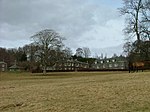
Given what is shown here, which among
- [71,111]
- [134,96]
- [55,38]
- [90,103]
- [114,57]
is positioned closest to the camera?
[71,111]

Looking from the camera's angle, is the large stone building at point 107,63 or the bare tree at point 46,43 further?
the large stone building at point 107,63

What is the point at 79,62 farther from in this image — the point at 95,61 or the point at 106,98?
the point at 106,98

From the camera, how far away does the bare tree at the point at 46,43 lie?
80750 millimetres

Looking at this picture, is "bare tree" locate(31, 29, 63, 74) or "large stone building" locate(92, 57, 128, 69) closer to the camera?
"bare tree" locate(31, 29, 63, 74)

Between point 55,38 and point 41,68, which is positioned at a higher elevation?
point 55,38

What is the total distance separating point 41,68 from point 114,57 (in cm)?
9104

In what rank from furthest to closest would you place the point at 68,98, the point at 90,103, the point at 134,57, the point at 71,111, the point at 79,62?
the point at 79,62, the point at 134,57, the point at 68,98, the point at 90,103, the point at 71,111

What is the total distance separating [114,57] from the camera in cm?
17412

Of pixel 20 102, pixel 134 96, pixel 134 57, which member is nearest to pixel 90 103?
pixel 134 96

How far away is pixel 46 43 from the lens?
83.1 m

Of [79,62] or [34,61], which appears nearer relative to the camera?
[34,61]

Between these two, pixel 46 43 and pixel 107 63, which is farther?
pixel 107 63

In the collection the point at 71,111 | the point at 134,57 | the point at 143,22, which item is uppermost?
the point at 143,22

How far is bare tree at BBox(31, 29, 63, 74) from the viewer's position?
265 ft
